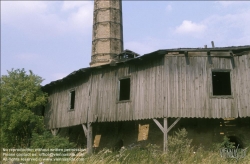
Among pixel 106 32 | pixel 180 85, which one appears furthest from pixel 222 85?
pixel 106 32

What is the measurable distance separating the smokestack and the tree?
25.1 ft

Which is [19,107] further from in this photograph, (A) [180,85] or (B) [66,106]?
(A) [180,85]

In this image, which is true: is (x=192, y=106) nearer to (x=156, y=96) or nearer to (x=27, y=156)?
(x=156, y=96)

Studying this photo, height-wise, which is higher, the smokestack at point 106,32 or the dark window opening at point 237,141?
the smokestack at point 106,32

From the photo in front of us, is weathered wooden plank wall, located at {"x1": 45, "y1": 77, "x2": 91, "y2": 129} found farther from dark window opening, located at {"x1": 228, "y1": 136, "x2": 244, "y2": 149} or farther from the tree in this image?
dark window opening, located at {"x1": 228, "y1": 136, "x2": 244, "y2": 149}

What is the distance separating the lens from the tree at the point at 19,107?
67.5 ft

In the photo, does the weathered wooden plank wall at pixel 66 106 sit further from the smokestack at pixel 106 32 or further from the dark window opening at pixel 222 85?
the dark window opening at pixel 222 85

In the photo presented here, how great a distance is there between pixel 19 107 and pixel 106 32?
36.7 feet

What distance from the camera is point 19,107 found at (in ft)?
68.6

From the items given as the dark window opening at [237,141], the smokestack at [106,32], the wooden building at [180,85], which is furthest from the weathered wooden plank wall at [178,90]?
the smokestack at [106,32]

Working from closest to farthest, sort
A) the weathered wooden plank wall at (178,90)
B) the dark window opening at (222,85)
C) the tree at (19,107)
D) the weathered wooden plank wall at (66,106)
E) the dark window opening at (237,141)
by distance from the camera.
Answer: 1. the weathered wooden plank wall at (178,90)
2. the dark window opening at (237,141)
3. the weathered wooden plank wall at (66,106)
4. the dark window opening at (222,85)
5. the tree at (19,107)

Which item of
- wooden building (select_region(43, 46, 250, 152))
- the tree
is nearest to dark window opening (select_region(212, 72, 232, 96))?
wooden building (select_region(43, 46, 250, 152))

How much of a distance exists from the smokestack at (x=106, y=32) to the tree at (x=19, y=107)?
7649 millimetres

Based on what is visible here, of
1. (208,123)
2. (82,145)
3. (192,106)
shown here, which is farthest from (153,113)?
(82,145)
